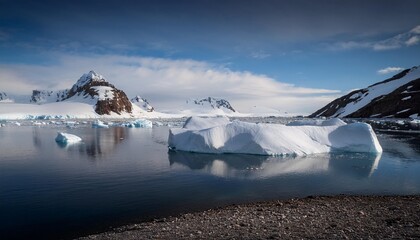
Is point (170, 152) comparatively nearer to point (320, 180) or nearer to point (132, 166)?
point (132, 166)

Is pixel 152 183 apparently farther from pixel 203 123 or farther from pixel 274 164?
pixel 203 123

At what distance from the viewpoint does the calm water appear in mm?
10227

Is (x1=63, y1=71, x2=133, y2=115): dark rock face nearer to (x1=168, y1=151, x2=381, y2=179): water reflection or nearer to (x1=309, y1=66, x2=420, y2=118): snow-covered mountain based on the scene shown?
(x1=309, y1=66, x2=420, y2=118): snow-covered mountain

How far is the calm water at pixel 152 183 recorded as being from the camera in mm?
10227

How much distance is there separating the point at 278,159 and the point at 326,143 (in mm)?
6383

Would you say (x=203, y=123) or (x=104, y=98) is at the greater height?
(x=104, y=98)

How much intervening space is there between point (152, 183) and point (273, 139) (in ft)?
38.4

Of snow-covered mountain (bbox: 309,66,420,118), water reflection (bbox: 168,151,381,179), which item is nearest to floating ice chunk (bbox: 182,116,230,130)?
water reflection (bbox: 168,151,381,179)

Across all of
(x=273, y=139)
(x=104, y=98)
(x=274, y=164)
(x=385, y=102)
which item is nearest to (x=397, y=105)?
(x=385, y=102)

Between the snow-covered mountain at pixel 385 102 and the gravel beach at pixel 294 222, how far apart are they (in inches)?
3402

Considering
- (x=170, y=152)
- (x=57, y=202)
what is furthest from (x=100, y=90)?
(x=57, y=202)

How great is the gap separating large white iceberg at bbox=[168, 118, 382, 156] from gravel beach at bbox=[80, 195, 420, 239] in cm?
1181

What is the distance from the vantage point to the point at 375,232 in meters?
7.63

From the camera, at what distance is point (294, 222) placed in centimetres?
868
